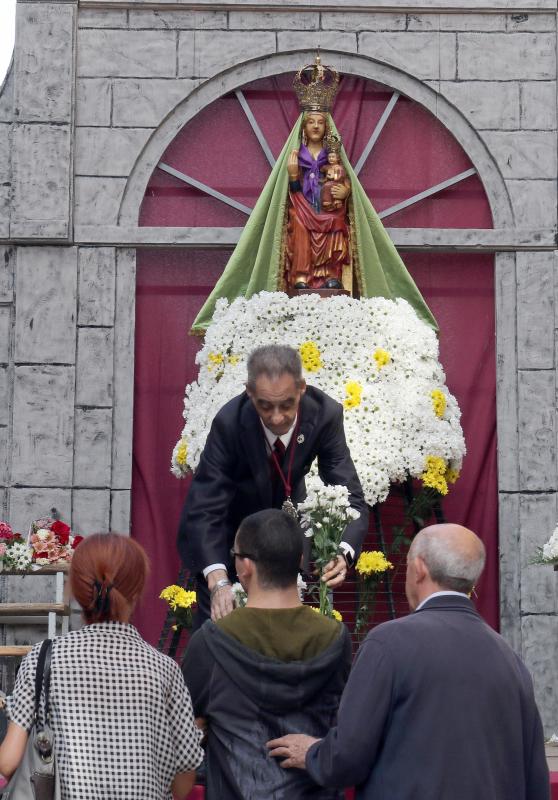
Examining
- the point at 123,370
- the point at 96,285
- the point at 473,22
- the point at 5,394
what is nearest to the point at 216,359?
the point at 123,370

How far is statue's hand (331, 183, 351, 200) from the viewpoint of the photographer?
7.58 m

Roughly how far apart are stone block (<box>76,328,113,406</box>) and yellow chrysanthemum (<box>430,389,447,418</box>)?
192 cm

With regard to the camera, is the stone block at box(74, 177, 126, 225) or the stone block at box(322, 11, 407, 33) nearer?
the stone block at box(74, 177, 126, 225)

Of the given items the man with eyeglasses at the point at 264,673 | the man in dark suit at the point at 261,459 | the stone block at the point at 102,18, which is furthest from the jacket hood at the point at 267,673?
the stone block at the point at 102,18

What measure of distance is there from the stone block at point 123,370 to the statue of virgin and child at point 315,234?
1.80 feet

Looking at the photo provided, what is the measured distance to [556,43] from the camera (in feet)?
27.0

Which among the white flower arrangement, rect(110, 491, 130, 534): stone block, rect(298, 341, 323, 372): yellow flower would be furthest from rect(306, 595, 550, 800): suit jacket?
rect(110, 491, 130, 534): stone block

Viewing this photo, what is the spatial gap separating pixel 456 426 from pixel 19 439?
2.51 meters

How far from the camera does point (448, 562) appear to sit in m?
3.28

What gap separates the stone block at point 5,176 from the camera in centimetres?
799

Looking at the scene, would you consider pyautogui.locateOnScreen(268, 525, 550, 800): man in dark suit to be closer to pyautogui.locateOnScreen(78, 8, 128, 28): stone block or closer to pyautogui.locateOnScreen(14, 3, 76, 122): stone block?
pyautogui.locateOnScreen(14, 3, 76, 122): stone block

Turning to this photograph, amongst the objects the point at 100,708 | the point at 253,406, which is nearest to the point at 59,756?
the point at 100,708

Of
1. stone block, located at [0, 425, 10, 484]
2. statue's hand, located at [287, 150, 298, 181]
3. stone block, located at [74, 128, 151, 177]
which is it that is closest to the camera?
statue's hand, located at [287, 150, 298, 181]

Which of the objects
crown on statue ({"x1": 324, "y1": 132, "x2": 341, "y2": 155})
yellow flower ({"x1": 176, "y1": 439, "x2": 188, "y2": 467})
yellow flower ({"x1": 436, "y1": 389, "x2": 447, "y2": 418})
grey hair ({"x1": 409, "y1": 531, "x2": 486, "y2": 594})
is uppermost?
crown on statue ({"x1": 324, "y1": 132, "x2": 341, "y2": 155})
